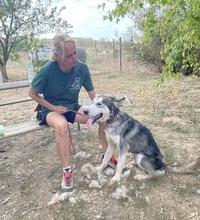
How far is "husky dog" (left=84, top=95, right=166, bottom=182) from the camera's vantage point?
295cm

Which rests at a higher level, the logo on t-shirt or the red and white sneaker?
the logo on t-shirt

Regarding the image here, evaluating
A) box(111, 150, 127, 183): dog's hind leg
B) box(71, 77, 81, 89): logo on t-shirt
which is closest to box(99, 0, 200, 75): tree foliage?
box(71, 77, 81, 89): logo on t-shirt

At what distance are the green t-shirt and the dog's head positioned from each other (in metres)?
0.57

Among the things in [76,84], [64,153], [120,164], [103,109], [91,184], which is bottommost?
[91,184]

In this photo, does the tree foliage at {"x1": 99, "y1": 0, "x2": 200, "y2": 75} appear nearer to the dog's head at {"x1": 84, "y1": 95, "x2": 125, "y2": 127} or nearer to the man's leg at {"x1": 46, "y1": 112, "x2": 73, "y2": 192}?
the dog's head at {"x1": 84, "y1": 95, "x2": 125, "y2": 127}

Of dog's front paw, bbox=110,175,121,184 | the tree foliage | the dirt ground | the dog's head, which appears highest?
the tree foliage

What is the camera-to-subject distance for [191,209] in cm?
258

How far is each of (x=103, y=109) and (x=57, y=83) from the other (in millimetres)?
770

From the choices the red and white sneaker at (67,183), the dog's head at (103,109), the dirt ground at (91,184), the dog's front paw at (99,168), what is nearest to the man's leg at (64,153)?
the red and white sneaker at (67,183)

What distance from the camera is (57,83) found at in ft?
10.7

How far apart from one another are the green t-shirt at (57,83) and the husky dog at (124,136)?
21.1 inches

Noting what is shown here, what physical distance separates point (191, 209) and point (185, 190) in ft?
0.96

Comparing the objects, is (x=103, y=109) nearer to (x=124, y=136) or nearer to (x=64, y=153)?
(x=124, y=136)

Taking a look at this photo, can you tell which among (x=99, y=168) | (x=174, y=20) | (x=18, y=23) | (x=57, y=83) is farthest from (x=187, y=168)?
(x=18, y=23)
